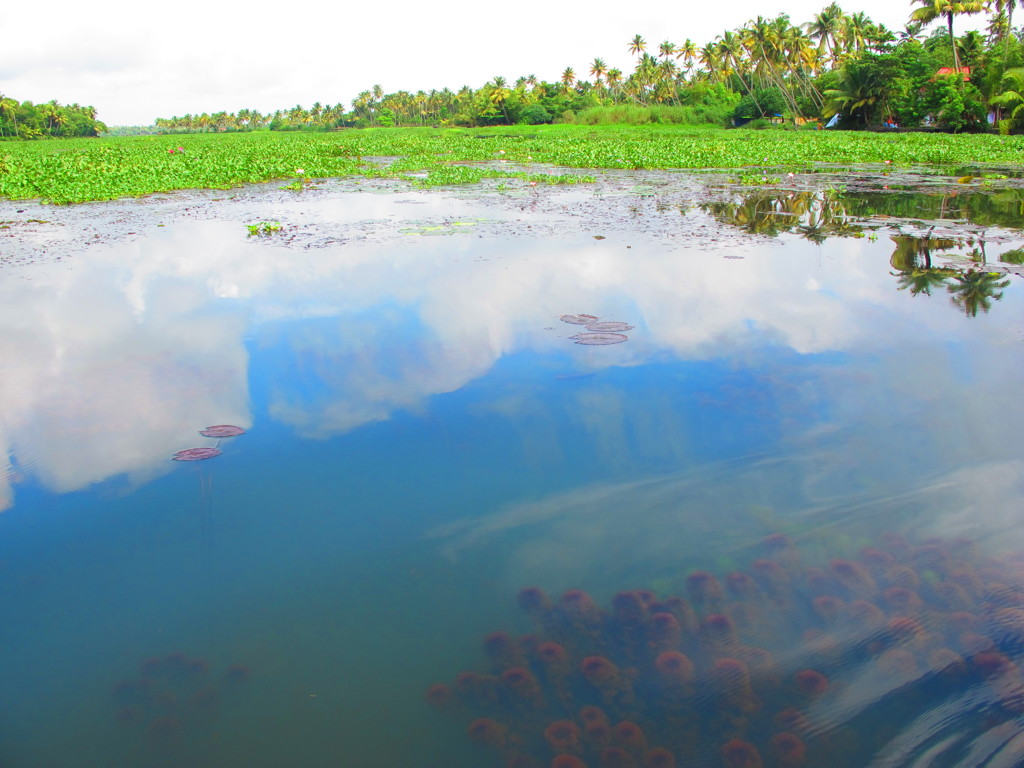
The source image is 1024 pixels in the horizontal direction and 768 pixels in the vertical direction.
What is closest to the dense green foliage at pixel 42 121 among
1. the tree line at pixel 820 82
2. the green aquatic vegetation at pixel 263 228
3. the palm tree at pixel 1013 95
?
the tree line at pixel 820 82

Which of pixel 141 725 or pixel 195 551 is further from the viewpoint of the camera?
pixel 195 551

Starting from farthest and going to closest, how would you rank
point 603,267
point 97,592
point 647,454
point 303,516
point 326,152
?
point 326,152, point 603,267, point 647,454, point 303,516, point 97,592

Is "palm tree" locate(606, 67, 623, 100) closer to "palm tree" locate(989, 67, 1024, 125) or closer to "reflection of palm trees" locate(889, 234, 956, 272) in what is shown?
"palm tree" locate(989, 67, 1024, 125)

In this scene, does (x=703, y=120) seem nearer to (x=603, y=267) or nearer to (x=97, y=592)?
(x=603, y=267)

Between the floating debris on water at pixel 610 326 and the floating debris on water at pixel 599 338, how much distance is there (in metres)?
0.14

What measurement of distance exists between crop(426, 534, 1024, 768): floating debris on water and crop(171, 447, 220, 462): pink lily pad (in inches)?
70.1

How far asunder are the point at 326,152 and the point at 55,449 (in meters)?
23.0

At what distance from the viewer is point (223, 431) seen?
134 inches

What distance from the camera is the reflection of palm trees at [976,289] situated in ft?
17.8

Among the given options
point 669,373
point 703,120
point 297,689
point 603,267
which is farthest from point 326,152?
point 703,120

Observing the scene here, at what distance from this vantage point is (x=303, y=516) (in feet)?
8.87

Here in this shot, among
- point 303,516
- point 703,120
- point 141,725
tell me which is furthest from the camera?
point 703,120

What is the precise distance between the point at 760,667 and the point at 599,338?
291 cm

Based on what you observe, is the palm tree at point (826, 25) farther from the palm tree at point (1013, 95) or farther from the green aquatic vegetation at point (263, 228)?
the green aquatic vegetation at point (263, 228)
